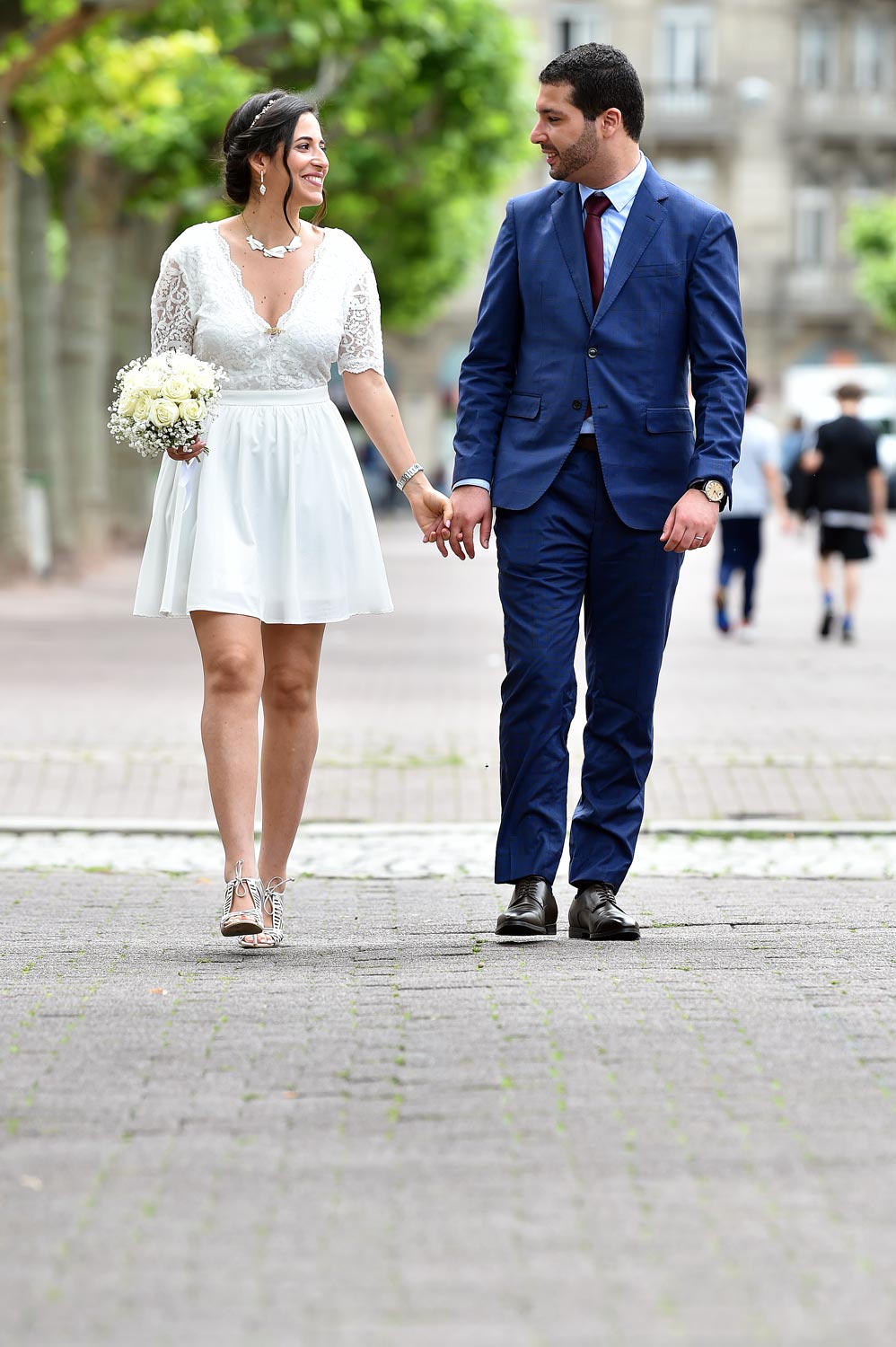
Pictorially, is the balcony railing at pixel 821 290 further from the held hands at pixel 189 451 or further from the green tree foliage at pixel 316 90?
the held hands at pixel 189 451

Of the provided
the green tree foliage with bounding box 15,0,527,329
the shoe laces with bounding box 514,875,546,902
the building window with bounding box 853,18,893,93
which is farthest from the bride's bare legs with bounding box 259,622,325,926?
the building window with bounding box 853,18,893,93

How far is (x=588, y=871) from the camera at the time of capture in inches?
250

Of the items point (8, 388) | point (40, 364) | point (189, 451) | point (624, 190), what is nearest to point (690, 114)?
point (40, 364)

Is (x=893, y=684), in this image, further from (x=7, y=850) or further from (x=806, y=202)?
(x=806, y=202)

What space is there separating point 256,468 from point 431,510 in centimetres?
48

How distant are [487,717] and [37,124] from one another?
12.0 m

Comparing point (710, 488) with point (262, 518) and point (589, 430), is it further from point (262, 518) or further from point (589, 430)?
point (262, 518)

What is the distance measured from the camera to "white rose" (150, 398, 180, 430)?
5887mm

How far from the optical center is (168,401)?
589 cm

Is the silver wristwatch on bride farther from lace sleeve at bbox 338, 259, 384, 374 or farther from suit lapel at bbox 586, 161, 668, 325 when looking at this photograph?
suit lapel at bbox 586, 161, 668, 325

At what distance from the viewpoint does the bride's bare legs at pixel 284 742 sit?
631 cm

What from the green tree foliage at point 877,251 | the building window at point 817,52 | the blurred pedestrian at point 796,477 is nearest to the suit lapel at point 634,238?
the blurred pedestrian at point 796,477

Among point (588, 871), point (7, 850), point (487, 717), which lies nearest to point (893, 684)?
point (487, 717)

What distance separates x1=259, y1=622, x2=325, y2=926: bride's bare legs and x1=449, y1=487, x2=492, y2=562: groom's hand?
417mm
